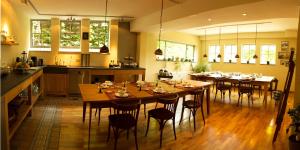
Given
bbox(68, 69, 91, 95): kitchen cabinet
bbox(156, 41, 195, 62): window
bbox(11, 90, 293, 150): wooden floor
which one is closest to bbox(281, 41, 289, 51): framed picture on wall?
bbox(156, 41, 195, 62): window

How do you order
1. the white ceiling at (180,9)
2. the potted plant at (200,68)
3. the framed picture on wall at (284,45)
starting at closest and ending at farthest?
1. the white ceiling at (180,9)
2. the framed picture on wall at (284,45)
3. the potted plant at (200,68)

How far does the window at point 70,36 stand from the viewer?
8125 mm

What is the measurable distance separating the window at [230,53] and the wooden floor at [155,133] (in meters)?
6.15

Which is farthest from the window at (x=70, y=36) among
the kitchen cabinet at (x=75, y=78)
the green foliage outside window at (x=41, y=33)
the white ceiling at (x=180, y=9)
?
the kitchen cabinet at (x=75, y=78)

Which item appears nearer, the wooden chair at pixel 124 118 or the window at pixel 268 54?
the wooden chair at pixel 124 118

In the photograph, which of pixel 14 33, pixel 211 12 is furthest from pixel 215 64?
pixel 14 33

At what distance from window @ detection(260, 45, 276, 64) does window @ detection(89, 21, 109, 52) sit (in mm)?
7258

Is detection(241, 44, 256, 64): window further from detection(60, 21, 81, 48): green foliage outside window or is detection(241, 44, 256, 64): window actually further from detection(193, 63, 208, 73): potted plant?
detection(60, 21, 81, 48): green foliage outside window

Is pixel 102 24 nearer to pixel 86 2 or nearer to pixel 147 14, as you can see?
pixel 147 14

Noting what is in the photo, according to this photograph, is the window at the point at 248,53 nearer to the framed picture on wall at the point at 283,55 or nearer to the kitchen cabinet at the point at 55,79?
the framed picture on wall at the point at 283,55

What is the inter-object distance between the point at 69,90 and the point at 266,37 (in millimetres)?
8628

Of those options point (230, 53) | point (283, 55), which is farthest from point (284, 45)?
point (230, 53)

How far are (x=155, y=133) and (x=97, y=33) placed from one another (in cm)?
525

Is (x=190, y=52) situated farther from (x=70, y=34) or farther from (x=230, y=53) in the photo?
(x=70, y=34)
